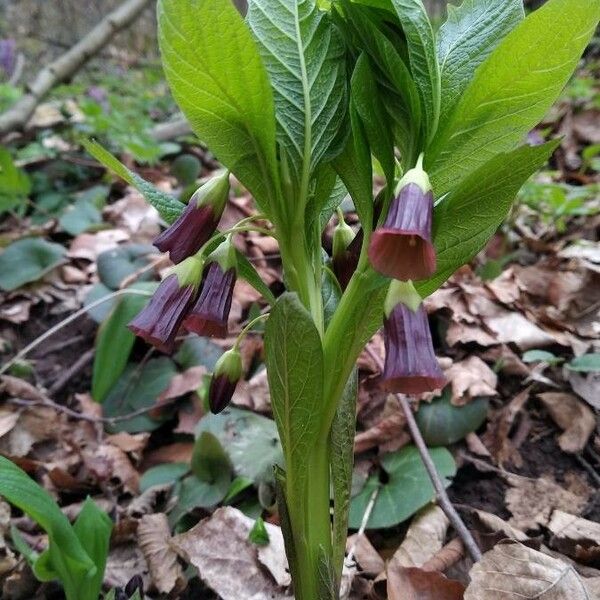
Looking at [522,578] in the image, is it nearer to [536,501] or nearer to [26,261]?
[536,501]

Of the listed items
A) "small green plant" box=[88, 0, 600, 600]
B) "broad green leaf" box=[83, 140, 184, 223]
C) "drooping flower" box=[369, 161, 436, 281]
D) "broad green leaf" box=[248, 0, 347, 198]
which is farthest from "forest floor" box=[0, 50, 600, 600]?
"broad green leaf" box=[83, 140, 184, 223]

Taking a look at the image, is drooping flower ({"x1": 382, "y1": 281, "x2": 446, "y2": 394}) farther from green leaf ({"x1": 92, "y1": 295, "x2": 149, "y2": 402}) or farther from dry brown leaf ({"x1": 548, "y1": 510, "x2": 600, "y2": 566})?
green leaf ({"x1": 92, "y1": 295, "x2": 149, "y2": 402})

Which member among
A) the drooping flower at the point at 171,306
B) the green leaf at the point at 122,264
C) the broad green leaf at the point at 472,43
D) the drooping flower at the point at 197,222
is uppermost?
the broad green leaf at the point at 472,43

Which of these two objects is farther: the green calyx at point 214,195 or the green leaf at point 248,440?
the green leaf at point 248,440

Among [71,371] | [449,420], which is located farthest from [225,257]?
[71,371]

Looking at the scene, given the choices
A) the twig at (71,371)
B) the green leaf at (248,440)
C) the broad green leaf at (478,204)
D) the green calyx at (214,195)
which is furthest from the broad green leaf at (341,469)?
the twig at (71,371)

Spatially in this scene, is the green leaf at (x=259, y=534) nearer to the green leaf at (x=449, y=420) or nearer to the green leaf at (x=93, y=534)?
the green leaf at (x=93, y=534)

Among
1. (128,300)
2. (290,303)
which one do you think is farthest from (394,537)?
(128,300)

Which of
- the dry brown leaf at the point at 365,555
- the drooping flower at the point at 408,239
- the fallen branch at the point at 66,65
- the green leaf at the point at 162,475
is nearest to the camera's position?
the drooping flower at the point at 408,239
